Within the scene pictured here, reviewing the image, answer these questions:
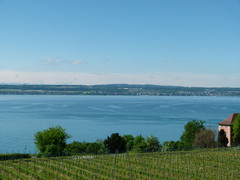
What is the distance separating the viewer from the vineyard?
73.0 ft

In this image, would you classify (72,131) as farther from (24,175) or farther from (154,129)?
(24,175)

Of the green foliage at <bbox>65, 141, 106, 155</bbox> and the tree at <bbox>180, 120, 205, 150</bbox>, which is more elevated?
the tree at <bbox>180, 120, 205, 150</bbox>

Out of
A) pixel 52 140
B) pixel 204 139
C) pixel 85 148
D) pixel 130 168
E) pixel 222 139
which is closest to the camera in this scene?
pixel 130 168

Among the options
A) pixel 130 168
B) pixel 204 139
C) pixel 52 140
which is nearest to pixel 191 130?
pixel 204 139

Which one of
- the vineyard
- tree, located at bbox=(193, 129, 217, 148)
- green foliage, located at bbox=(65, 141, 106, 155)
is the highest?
the vineyard

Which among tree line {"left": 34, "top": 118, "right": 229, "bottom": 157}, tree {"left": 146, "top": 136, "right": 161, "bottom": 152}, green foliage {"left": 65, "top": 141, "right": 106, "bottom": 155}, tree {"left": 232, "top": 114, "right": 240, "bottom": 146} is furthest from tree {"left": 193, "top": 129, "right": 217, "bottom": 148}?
green foliage {"left": 65, "top": 141, "right": 106, "bottom": 155}

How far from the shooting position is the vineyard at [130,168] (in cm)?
2225

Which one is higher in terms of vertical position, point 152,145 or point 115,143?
point 115,143

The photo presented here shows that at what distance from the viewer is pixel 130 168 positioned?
20.7 metres

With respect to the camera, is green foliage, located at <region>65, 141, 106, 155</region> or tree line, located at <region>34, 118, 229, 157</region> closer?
tree line, located at <region>34, 118, 229, 157</region>

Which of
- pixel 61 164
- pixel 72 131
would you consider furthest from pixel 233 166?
pixel 72 131

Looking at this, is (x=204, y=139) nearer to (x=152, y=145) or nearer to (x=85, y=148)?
(x=152, y=145)

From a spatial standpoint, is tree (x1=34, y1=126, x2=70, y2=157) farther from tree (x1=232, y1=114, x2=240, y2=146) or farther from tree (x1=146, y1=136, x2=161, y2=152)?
tree (x1=232, y1=114, x2=240, y2=146)

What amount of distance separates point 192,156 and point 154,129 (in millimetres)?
49310
